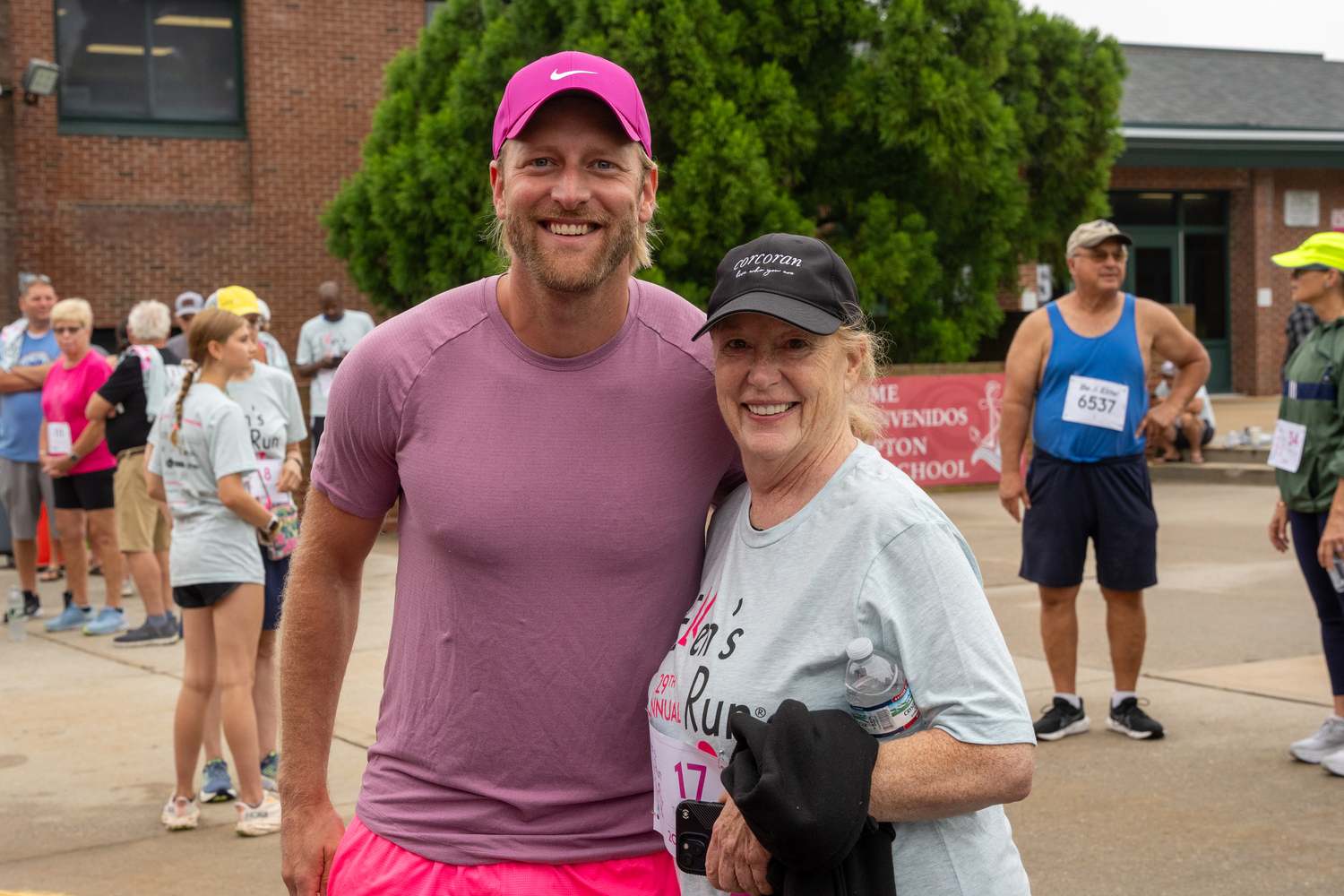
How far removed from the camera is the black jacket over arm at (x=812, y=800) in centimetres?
178

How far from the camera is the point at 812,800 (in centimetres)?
178

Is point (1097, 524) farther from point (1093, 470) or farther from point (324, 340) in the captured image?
point (324, 340)

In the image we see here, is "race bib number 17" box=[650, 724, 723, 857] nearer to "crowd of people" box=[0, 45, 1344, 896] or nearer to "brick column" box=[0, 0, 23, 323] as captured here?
"crowd of people" box=[0, 45, 1344, 896]

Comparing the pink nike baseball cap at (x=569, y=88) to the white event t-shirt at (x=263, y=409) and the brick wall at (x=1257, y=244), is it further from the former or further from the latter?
the brick wall at (x=1257, y=244)

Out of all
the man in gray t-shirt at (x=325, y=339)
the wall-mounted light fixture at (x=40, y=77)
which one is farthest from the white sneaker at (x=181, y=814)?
the wall-mounted light fixture at (x=40, y=77)

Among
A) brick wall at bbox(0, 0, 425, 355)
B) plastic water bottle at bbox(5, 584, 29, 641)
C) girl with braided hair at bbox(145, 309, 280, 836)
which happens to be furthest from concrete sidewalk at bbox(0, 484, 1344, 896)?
brick wall at bbox(0, 0, 425, 355)

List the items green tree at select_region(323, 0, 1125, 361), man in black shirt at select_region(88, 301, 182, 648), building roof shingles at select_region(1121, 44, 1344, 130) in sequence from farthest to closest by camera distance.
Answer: building roof shingles at select_region(1121, 44, 1344, 130)
green tree at select_region(323, 0, 1125, 361)
man in black shirt at select_region(88, 301, 182, 648)

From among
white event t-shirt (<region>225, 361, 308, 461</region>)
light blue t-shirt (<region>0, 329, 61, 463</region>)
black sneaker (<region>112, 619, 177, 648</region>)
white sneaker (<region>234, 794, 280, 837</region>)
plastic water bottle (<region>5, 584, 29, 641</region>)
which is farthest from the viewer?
light blue t-shirt (<region>0, 329, 61, 463</region>)

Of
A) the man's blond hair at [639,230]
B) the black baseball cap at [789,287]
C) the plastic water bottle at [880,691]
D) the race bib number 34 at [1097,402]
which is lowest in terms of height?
the plastic water bottle at [880,691]

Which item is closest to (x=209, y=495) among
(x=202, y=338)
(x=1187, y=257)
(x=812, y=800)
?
(x=202, y=338)

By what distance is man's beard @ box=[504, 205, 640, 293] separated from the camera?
2256 millimetres

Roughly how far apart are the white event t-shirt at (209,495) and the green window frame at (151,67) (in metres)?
12.3

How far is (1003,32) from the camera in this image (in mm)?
13914

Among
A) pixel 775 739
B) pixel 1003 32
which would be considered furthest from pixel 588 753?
pixel 1003 32
